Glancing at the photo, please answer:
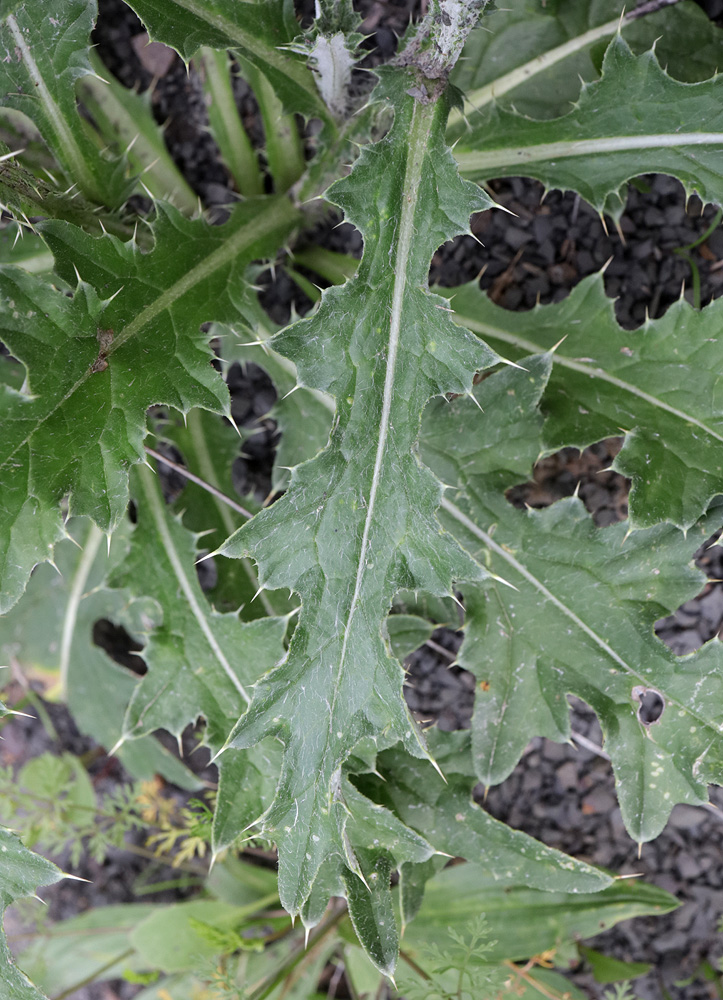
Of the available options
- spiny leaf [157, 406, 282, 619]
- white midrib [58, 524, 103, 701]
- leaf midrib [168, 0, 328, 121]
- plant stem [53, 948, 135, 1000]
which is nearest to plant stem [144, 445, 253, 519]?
spiny leaf [157, 406, 282, 619]

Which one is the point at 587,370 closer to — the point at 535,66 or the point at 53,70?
the point at 535,66

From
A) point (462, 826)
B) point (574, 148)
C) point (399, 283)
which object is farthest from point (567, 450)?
point (462, 826)

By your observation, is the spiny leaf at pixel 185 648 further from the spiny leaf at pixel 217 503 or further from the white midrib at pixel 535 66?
the white midrib at pixel 535 66

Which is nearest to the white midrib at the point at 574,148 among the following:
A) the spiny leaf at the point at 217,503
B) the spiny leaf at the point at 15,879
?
the spiny leaf at the point at 217,503

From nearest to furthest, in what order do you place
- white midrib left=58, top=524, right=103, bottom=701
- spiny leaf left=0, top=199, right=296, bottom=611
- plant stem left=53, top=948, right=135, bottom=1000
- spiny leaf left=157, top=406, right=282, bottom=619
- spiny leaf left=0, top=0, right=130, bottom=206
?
spiny leaf left=0, top=199, right=296, bottom=611
spiny leaf left=0, top=0, right=130, bottom=206
spiny leaf left=157, top=406, right=282, bottom=619
white midrib left=58, top=524, right=103, bottom=701
plant stem left=53, top=948, right=135, bottom=1000

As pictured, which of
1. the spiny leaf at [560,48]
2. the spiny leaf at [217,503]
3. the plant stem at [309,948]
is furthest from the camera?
the plant stem at [309,948]

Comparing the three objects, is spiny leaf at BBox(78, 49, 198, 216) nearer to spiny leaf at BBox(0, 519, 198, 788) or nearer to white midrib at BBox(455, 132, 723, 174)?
white midrib at BBox(455, 132, 723, 174)

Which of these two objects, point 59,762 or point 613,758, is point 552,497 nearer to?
point 613,758

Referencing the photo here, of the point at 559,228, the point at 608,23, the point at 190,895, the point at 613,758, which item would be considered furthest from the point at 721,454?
the point at 190,895
